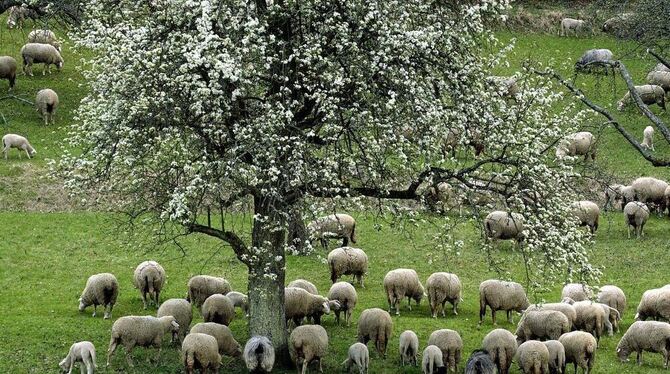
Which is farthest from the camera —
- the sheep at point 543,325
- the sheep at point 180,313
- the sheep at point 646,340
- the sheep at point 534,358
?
the sheep at point 180,313

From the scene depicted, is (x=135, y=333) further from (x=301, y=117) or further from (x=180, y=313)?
(x=301, y=117)

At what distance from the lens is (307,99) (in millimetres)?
22406

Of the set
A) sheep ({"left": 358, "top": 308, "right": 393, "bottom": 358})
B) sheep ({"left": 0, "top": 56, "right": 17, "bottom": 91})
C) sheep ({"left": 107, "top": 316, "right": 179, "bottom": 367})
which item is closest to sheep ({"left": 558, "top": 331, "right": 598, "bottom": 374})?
sheep ({"left": 358, "top": 308, "right": 393, "bottom": 358})

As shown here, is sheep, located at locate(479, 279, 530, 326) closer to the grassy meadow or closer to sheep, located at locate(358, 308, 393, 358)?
the grassy meadow

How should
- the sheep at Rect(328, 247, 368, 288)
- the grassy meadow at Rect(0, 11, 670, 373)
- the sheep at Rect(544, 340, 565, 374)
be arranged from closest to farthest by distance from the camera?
1. the sheep at Rect(544, 340, 565, 374)
2. the grassy meadow at Rect(0, 11, 670, 373)
3. the sheep at Rect(328, 247, 368, 288)

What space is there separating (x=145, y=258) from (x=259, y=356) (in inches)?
439

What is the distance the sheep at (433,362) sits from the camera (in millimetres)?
22609

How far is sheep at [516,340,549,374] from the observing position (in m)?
22.5

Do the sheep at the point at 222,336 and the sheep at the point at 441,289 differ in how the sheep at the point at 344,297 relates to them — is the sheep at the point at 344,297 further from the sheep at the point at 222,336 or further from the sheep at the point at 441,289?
the sheep at the point at 222,336

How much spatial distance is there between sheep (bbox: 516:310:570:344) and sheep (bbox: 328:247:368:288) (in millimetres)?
6632

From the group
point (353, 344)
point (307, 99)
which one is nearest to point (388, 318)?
point (353, 344)

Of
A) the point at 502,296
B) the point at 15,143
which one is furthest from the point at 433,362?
the point at 15,143

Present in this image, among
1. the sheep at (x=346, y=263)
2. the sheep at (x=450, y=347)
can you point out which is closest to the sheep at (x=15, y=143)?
the sheep at (x=346, y=263)

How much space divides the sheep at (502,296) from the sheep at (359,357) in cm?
502
